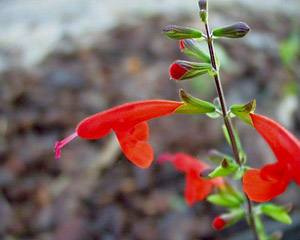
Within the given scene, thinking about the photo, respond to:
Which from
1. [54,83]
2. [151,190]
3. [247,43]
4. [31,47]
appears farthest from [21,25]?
[151,190]

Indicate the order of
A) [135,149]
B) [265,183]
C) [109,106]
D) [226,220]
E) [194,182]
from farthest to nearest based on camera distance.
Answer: [109,106]
[194,182]
[226,220]
[135,149]
[265,183]

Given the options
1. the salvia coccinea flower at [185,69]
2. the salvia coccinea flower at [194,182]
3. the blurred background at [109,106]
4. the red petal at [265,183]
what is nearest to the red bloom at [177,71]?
the salvia coccinea flower at [185,69]

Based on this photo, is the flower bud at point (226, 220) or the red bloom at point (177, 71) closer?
the red bloom at point (177, 71)

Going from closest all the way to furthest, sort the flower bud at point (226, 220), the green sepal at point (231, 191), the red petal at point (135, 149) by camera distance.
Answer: the red petal at point (135, 149)
the flower bud at point (226, 220)
the green sepal at point (231, 191)

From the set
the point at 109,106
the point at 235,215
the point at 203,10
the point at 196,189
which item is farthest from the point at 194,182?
the point at 109,106

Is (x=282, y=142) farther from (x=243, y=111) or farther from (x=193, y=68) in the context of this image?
(x=193, y=68)

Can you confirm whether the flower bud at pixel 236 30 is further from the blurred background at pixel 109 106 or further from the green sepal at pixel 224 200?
the blurred background at pixel 109 106

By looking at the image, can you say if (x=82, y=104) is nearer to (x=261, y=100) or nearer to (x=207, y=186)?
(x=261, y=100)
